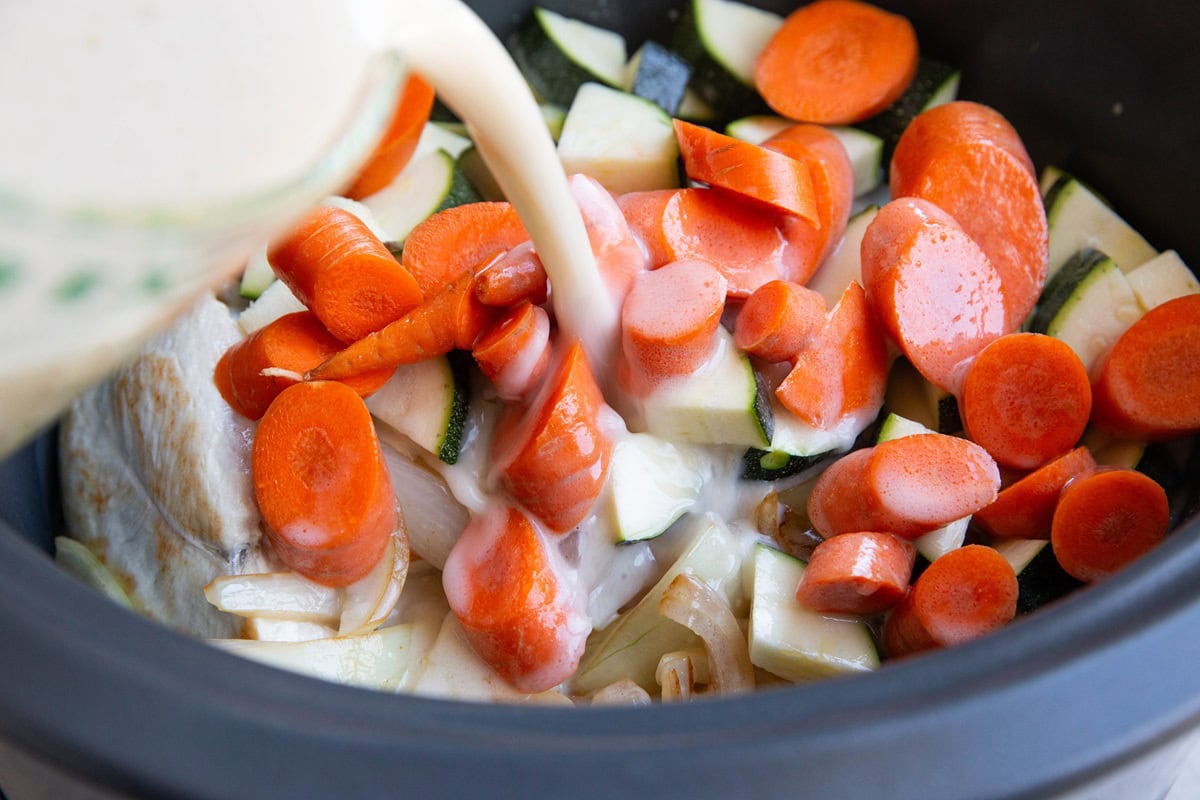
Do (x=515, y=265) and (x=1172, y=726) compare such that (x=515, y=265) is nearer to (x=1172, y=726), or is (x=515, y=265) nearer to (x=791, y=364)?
(x=791, y=364)

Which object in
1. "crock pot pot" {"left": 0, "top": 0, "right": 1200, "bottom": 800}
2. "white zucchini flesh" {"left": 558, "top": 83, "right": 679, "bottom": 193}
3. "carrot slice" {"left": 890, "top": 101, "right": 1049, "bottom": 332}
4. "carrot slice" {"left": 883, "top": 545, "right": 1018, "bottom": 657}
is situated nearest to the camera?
"crock pot pot" {"left": 0, "top": 0, "right": 1200, "bottom": 800}

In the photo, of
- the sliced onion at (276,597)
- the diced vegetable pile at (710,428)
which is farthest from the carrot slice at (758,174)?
the sliced onion at (276,597)

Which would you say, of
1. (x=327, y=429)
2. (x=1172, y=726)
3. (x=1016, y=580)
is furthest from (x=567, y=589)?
(x=1172, y=726)

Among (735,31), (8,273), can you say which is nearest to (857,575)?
(8,273)

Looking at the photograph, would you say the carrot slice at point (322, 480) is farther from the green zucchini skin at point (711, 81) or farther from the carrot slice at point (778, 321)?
the green zucchini skin at point (711, 81)

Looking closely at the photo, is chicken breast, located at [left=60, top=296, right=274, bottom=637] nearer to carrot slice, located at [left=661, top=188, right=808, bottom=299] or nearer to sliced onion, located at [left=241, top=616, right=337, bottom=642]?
sliced onion, located at [left=241, top=616, right=337, bottom=642]

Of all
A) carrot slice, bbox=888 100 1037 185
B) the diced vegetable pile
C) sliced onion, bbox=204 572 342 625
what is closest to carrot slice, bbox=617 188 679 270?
the diced vegetable pile

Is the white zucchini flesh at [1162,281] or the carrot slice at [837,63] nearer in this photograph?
A: the white zucchini flesh at [1162,281]
